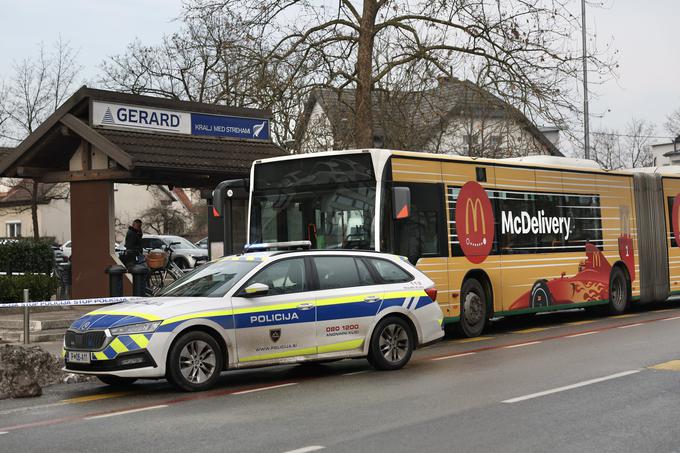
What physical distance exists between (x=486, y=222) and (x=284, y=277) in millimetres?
6479

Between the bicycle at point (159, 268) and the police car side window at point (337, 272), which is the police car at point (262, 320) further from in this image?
the bicycle at point (159, 268)

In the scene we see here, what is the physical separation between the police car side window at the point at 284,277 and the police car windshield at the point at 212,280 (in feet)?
0.58

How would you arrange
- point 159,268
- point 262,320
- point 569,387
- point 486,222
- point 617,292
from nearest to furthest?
point 569,387
point 262,320
point 486,222
point 617,292
point 159,268

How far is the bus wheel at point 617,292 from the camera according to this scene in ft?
68.8

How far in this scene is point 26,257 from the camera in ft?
73.3

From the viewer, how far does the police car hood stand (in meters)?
10.7

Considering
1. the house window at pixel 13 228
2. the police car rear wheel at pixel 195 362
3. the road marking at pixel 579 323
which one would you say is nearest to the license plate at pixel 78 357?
the police car rear wheel at pixel 195 362

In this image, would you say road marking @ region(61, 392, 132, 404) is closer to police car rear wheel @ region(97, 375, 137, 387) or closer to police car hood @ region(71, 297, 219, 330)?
police car rear wheel @ region(97, 375, 137, 387)

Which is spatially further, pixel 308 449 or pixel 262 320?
pixel 262 320

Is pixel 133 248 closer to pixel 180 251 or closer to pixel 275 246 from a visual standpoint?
pixel 275 246

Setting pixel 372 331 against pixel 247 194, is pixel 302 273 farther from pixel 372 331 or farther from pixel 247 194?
pixel 247 194

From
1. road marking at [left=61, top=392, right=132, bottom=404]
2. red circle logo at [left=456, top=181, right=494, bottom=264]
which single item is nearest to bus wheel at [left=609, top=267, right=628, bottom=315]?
red circle logo at [left=456, top=181, right=494, bottom=264]

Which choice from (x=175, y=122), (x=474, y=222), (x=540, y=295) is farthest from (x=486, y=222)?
(x=175, y=122)

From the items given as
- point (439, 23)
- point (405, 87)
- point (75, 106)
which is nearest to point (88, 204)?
point (75, 106)
